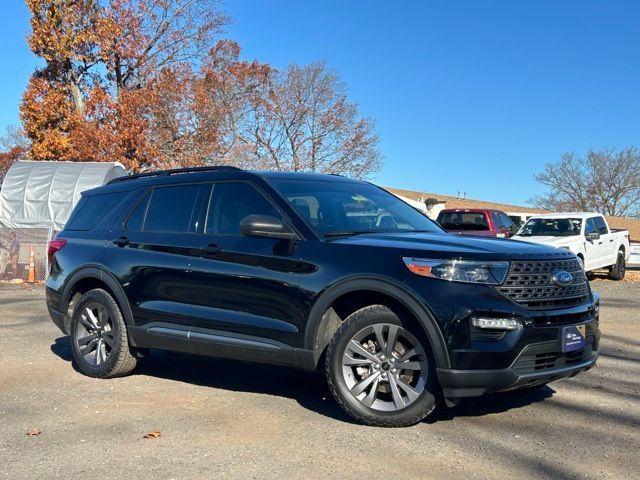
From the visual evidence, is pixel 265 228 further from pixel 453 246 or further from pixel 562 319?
pixel 562 319

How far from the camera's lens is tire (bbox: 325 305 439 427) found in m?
4.59

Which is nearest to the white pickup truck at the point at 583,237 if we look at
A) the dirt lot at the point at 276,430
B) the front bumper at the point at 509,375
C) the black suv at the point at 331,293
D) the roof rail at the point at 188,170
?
the dirt lot at the point at 276,430

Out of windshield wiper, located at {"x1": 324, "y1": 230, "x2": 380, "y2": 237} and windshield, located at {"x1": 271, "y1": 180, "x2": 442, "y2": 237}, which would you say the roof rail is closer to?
windshield, located at {"x1": 271, "y1": 180, "x2": 442, "y2": 237}

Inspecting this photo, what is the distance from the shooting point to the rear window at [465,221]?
17828 millimetres

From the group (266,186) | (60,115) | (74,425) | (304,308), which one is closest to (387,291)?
(304,308)

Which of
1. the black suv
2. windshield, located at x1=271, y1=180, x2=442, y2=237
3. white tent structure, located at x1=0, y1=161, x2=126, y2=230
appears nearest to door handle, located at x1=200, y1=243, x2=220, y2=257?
the black suv

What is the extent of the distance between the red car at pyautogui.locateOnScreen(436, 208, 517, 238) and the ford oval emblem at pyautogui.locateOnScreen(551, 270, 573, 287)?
42.2 feet

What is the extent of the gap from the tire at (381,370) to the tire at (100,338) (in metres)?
2.37

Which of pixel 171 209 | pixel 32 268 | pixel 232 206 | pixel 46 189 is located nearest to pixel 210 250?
pixel 232 206

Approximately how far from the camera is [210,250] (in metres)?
5.57

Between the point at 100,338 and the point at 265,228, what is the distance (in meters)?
2.43

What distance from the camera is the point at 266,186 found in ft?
18.3

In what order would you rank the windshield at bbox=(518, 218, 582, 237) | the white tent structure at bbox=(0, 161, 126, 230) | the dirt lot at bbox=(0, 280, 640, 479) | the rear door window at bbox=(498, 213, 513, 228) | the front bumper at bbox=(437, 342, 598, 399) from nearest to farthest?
the dirt lot at bbox=(0, 280, 640, 479)
the front bumper at bbox=(437, 342, 598, 399)
the windshield at bbox=(518, 218, 582, 237)
the rear door window at bbox=(498, 213, 513, 228)
the white tent structure at bbox=(0, 161, 126, 230)

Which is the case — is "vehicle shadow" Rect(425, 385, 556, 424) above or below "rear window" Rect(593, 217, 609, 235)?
below
